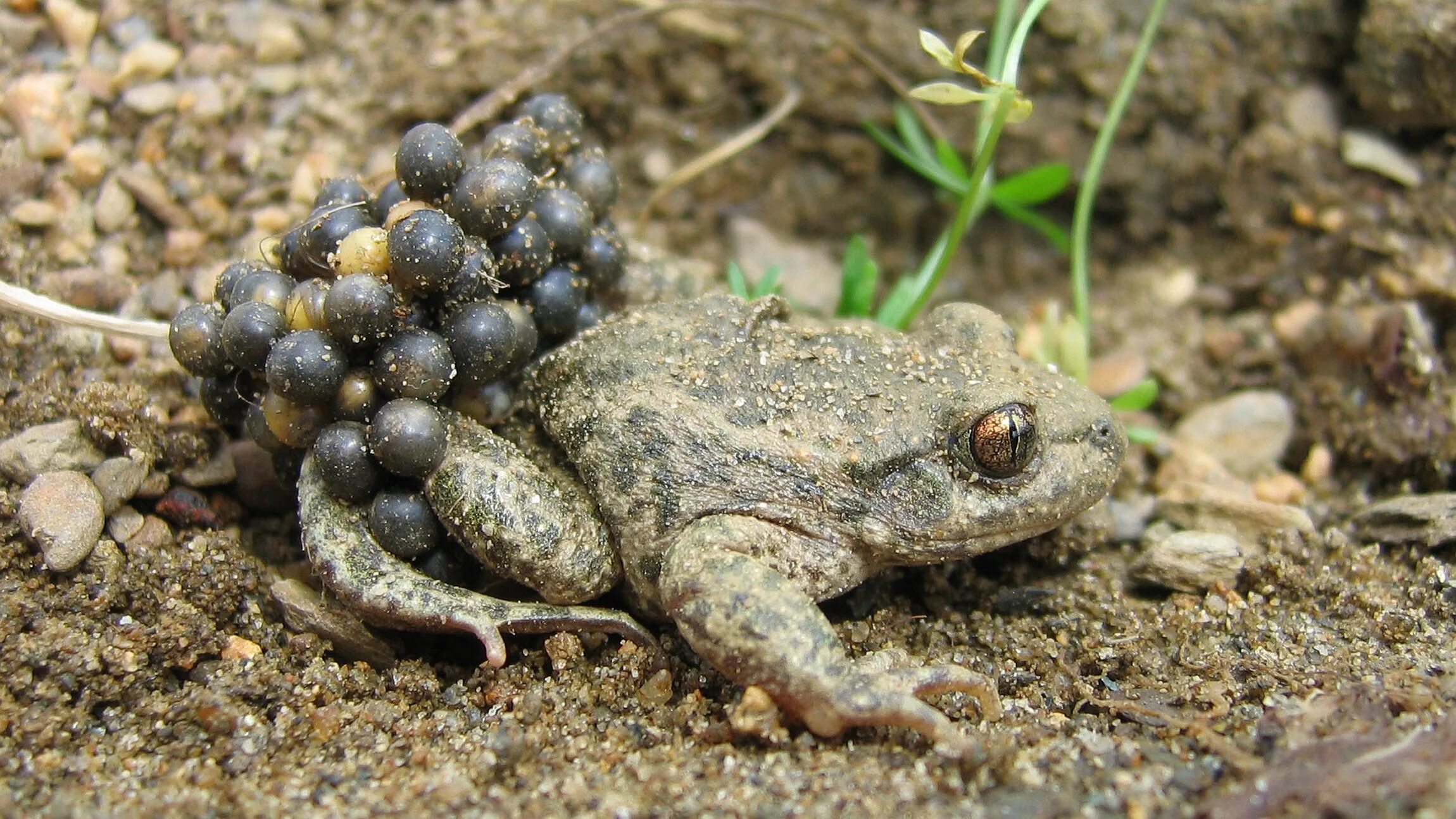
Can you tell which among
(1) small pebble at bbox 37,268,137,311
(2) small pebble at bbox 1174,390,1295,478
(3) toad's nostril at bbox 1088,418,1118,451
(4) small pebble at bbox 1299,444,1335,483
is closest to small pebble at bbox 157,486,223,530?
(1) small pebble at bbox 37,268,137,311

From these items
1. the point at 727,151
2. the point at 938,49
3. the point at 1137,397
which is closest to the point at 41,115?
the point at 727,151

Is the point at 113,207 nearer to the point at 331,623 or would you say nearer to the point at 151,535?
the point at 151,535

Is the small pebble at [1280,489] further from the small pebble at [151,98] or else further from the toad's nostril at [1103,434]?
the small pebble at [151,98]

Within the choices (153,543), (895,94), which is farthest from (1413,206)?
(153,543)

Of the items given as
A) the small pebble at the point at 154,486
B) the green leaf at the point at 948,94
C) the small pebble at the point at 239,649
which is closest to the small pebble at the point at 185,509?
the small pebble at the point at 154,486

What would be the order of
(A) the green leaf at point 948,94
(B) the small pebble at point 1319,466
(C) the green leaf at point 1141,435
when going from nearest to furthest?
(A) the green leaf at point 948,94
(C) the green leaf at point 1141,435
(B) the small pebble at point 1319,466

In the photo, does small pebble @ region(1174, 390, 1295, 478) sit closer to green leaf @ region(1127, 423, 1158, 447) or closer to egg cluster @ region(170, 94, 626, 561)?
green leaf @ region(1127, 423, 1158, 447)

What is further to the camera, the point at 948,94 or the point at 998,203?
the point at 998,203
